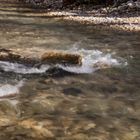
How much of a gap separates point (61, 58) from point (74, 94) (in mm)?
3523

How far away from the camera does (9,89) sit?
1173cm

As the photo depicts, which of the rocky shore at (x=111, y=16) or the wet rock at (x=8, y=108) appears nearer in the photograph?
the wet rock at (x=8, y=108)

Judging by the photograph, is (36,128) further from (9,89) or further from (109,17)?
(109,17)

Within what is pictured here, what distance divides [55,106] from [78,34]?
1278cm

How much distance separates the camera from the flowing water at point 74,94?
912 cm

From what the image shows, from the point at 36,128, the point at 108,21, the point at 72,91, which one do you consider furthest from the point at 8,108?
the point at 108,21

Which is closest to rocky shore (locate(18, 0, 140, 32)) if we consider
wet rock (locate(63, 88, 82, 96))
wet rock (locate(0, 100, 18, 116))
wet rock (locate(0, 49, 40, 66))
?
wet rock (locate(0, 49, 40, 66))

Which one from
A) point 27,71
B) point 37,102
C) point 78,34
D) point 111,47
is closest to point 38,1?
point 78,34

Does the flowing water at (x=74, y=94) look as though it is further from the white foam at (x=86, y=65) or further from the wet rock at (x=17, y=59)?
the wet rock at (x=17, y=59)

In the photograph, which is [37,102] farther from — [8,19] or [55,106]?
[8,19]

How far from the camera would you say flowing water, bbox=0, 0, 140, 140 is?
912cm

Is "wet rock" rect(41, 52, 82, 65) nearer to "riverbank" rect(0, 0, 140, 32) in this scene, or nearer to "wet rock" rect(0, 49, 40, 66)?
"wet rock" rect(0, 49, 40, 66)

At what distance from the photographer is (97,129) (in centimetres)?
926

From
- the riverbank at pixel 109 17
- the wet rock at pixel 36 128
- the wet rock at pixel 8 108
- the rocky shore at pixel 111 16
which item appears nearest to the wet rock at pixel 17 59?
the wet rock at pixel 8 108
